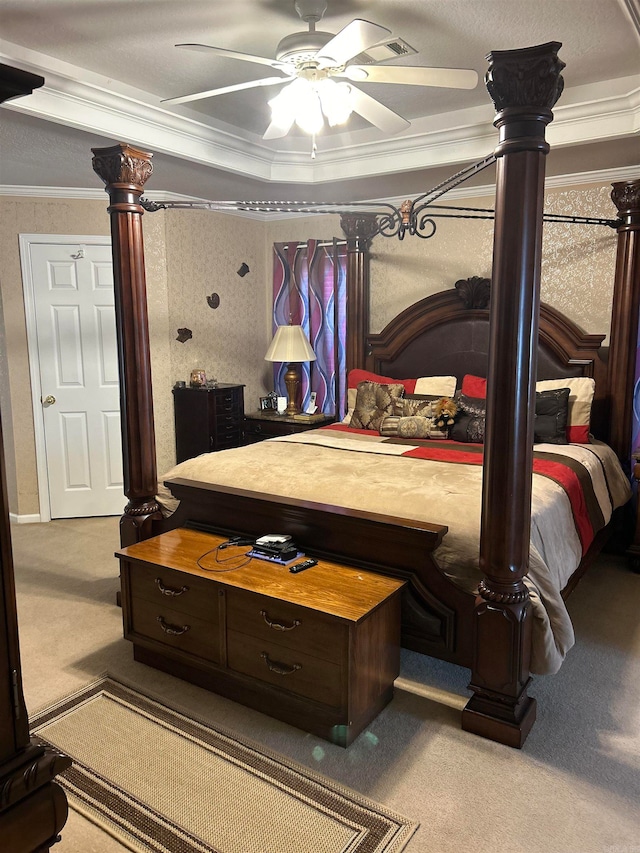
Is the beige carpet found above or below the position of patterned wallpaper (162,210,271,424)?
below

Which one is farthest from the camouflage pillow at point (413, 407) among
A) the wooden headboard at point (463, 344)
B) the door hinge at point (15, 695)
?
the door hinge at point (15, 695)

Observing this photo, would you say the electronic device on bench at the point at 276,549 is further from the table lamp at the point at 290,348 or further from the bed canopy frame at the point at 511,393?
Result: the table lamp at the point at 290,348

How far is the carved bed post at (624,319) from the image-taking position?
156 inches

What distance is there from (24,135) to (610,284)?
371cm

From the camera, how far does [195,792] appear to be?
2.08 m

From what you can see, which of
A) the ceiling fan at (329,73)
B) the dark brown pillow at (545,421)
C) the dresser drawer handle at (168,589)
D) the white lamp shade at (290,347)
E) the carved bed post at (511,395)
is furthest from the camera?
the white lamp shade at (290,347)

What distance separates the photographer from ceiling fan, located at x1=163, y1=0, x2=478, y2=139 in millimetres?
2264

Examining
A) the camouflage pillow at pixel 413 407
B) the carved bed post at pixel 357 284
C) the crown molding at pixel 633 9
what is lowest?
the camouflage pillow at pixel 413 407

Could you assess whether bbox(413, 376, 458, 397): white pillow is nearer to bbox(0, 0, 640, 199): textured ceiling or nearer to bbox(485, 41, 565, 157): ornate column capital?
bbox(0, 0, 640, 199): textured ceiling

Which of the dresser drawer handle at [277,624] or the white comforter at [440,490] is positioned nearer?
the dresser drawer handle at [277,624]

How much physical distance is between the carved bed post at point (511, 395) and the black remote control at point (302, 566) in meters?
0.69

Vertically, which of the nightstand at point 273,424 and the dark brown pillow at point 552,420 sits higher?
the dark brown pillow at point 552,420

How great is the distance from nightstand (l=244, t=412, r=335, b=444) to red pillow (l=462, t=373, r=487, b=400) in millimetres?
1300

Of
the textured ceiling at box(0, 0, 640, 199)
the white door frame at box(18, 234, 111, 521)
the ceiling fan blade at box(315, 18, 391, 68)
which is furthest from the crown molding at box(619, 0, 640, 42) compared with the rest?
the white door frame at box(18, 234, 111, 521)
